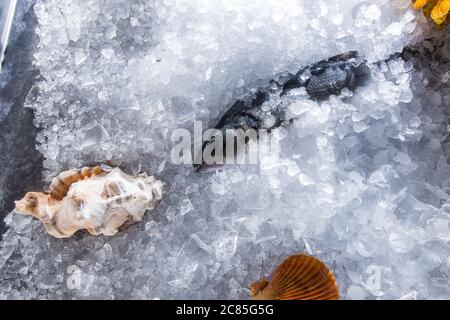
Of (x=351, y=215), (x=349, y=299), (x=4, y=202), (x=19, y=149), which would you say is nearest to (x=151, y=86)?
(x=19, y=149)

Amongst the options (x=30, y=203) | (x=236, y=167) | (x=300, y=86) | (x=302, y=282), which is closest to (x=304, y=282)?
(x=302, y=282)

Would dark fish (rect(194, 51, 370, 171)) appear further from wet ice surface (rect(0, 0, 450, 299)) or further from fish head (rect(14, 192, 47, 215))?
fish head (rect(14, 192, 47, 215))

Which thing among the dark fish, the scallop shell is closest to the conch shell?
the dark fish

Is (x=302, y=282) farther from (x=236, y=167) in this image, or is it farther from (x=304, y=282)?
(x=236, y=167)

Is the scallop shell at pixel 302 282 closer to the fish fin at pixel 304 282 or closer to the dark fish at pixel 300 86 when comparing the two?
the fish fin at pixel 304 282

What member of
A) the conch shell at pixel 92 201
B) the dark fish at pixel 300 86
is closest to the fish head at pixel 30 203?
the conch shell at pixel 92 201

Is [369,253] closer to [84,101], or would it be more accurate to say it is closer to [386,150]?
[386,150]
